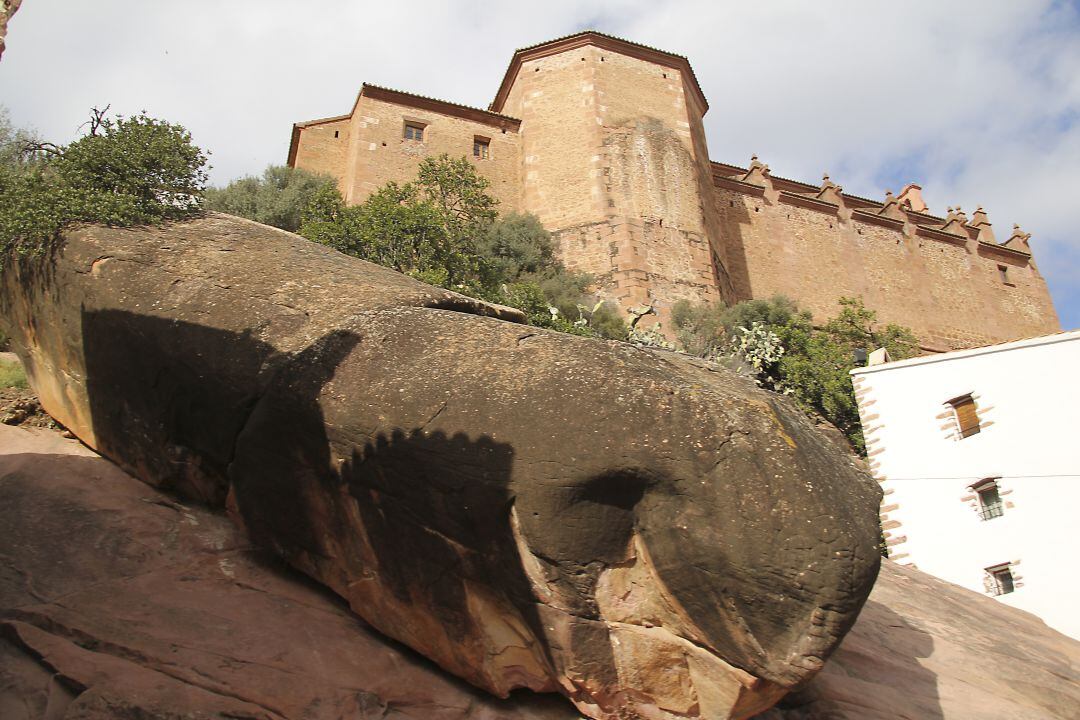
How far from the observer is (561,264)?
25156mm

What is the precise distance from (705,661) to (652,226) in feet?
69.0

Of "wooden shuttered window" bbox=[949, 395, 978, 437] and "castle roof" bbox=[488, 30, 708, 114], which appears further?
"castle roof" bbox=[488, 30, 708, 114]

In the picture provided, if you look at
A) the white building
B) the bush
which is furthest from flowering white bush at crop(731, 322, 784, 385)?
the bush

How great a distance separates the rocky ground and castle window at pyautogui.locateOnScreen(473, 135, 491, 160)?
21.8 metres

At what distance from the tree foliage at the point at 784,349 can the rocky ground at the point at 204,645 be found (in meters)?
12.5

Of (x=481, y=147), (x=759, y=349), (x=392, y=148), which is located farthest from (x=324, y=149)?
(x=759, y=349)

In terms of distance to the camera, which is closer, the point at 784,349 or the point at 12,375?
the point at 12,375

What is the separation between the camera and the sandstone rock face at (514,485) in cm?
605

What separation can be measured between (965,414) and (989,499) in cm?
177

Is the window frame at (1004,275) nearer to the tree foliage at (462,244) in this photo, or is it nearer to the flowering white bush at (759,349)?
the flowering white bush at (759,349)

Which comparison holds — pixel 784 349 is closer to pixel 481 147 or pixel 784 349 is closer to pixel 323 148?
pixel 481 147

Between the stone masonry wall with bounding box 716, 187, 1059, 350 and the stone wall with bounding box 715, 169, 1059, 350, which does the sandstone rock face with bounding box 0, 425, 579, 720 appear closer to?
the stone wall with bounding box 715, 169, 1059, 350

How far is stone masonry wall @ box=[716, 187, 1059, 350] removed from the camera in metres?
33.3

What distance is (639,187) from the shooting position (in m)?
26.8
